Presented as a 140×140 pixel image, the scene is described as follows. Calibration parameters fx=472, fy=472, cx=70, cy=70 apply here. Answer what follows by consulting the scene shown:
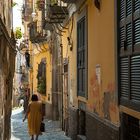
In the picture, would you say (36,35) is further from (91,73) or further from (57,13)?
(91,73)

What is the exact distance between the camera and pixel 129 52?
766 cm

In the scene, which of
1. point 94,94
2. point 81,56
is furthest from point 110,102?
point 81,56

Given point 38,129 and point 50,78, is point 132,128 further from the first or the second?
point 50,78

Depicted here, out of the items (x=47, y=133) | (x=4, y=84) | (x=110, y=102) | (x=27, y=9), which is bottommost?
(x=47, y=133)

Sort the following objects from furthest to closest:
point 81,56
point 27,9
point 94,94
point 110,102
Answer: point 27,9 → point 81,56 → point 94,94 → point 110,102

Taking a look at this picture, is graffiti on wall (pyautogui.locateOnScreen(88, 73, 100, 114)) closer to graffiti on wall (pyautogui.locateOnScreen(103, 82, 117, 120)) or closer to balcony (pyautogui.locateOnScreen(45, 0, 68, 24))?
graffiti on wall (pyautogui.locateOnScreen(103, 82, 117, 120))

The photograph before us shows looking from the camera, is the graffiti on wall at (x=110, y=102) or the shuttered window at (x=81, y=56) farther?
the shuttered window at (x=81, y=56)

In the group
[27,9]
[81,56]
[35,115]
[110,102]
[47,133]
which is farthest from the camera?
[27,9]

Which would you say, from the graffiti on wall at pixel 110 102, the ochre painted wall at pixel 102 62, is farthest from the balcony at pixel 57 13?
the graffiti on wall at pixel 110 102

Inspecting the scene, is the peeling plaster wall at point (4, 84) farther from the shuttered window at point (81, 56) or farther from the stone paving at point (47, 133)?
the stone paving at point (47, 133)

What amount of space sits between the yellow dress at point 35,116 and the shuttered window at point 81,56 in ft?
4.40

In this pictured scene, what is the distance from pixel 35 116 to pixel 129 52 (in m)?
7.35

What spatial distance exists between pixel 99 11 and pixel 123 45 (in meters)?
2.66

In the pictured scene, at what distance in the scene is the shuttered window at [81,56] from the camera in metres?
13.5
